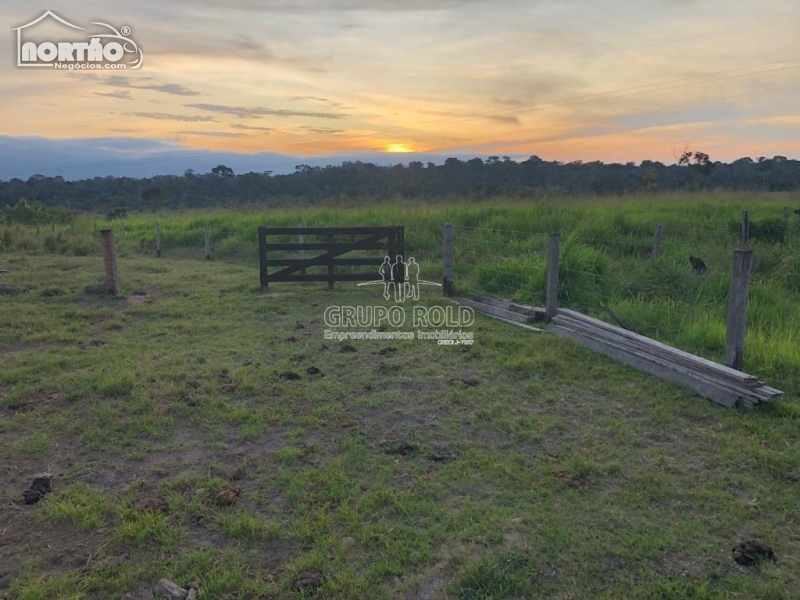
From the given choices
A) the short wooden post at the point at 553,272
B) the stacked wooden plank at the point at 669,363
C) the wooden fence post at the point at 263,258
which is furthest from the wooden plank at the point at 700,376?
the wooden fence post at the point at 263,258

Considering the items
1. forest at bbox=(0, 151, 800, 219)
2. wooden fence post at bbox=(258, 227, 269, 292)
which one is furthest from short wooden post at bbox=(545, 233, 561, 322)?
forest at bbox=(0, 151, 800, 219)

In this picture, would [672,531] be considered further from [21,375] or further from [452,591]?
[21,375]

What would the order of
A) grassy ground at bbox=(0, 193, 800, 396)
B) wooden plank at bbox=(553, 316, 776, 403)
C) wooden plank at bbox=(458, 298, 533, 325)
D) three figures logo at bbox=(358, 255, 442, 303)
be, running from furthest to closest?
Result: 1. three figures logo at bbox=(358, 255, 442, 303)
2. wooden plank at bbox=(458, 298, 533, 325)
3. grassy ground at bbox=(0, 193, 800, 396)
4. wooden plank at bbox=(553, 316, 776, 403)

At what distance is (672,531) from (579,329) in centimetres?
361

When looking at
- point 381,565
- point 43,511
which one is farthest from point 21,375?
point 381,565

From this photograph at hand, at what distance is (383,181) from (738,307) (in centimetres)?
3596

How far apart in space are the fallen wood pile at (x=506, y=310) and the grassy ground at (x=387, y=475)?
3.10 ft

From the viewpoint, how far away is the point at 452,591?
99.3 inches

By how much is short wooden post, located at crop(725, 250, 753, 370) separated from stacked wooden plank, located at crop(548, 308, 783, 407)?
205 millimetres

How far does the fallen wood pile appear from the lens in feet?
23.6

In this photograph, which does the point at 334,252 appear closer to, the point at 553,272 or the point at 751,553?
the point at 553,272

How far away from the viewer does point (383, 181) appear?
3938cm

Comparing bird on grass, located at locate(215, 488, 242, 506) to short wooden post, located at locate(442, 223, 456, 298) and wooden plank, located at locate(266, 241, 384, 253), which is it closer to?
short wooden post, located at locate(442, 223, 456, 298)

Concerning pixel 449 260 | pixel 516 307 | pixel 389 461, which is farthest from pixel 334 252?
pixel 389 461
